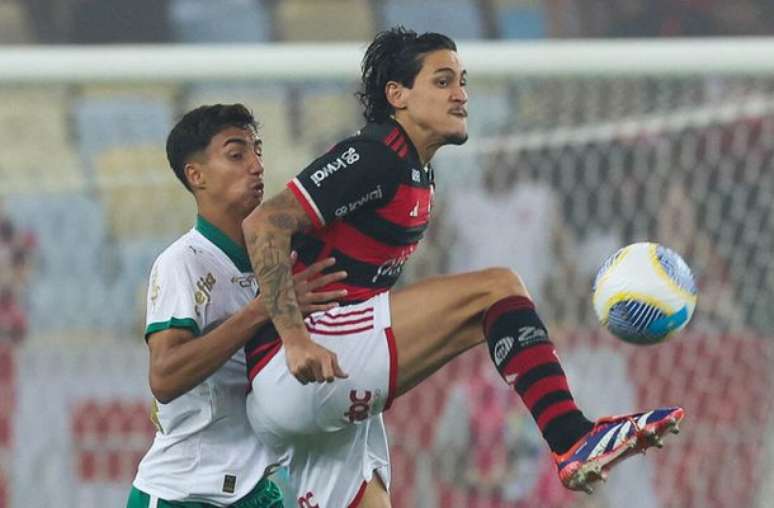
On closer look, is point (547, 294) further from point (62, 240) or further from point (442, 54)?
point (442, 54)

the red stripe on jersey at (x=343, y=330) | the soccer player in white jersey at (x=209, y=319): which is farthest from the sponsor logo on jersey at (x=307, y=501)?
the red stripe on jersey at (x=343, y=330)

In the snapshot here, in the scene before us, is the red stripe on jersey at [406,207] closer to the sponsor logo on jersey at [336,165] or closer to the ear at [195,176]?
the sponsor logo on jersey at [336,165]

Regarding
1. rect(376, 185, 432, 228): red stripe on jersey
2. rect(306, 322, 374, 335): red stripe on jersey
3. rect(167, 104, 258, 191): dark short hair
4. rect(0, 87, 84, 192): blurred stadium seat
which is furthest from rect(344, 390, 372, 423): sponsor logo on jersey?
rect(0, 87, 84, 192): blurred stadium seat

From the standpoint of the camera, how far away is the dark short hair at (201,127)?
14.8 ft

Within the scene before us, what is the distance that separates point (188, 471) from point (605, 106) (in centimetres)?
357

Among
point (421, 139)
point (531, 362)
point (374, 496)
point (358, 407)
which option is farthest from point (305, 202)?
point (374, 496)

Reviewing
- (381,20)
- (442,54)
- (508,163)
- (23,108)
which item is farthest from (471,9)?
(442,54)

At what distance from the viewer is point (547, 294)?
7.54 meters

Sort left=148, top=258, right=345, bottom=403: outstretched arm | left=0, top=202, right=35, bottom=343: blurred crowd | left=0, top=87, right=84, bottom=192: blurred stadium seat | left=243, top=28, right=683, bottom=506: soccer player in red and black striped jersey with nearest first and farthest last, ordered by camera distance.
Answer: left=243, top=28, right=683, bottom=506: soccer player in red and black striped jersey, left=148, top=258, right=345, bottom=403: outstretched arm, left=0, top=202, right=35, bottom=343: blurred crowd, left=0, top=87, right=84, bottom=192: blurred stadium seat

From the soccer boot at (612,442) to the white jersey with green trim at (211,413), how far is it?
2.89 feet

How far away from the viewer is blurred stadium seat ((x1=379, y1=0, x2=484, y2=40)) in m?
11.4

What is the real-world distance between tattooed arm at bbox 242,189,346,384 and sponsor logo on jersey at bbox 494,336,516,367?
38 centimetres

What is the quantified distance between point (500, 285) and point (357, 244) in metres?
0.36

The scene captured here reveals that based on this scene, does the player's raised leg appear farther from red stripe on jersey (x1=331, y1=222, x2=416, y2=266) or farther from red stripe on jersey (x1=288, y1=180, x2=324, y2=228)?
red stripe on jersey (x1=288, y1=180, x2=324, y2=228)
